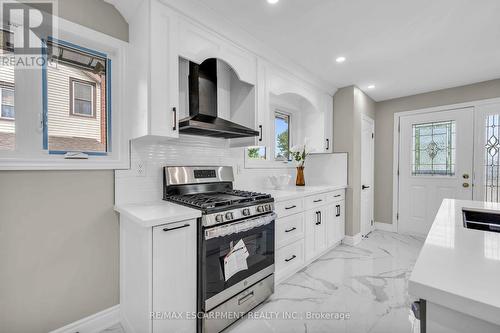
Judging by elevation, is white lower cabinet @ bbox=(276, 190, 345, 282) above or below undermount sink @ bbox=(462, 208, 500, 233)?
below

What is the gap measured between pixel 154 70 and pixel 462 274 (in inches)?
76.1

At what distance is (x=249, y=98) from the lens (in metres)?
2.47

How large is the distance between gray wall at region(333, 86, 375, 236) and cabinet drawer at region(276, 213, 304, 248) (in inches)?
53.8

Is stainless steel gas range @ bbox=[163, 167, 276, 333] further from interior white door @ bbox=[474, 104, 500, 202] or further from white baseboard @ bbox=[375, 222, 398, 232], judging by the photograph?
interior white door @ bbox=[474, 104, 500, 202]

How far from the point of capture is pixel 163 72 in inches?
67.8

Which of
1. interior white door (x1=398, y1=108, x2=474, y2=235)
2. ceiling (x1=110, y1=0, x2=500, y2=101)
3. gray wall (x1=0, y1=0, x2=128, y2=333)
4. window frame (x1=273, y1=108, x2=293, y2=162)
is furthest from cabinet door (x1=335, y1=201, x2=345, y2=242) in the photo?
gray wall (x1=0, y1=0, x2=128, y2=333)

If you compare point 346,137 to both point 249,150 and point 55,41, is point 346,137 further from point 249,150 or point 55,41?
point 55,41

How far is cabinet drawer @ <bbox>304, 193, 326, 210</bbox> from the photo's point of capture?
9.05ft

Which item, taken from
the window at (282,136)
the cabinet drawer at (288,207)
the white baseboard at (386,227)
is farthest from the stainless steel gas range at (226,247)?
the white baseboard at (386,227)

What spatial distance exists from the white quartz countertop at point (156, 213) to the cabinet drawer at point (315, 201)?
1.56m

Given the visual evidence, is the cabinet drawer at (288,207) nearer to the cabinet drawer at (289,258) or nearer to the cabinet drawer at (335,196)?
the cabinet drawer at (289,258)

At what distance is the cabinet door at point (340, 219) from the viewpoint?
11.4ft

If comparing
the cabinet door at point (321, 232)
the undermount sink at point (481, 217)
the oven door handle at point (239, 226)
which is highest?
the undermount sink at point (481, 217)

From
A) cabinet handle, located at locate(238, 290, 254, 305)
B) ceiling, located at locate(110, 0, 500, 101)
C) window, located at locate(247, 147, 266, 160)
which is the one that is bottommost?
cabinet handle, located at locate(238, 290, 254, 305)
